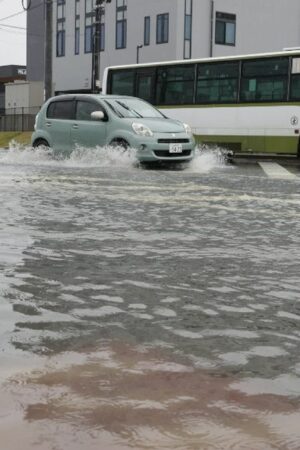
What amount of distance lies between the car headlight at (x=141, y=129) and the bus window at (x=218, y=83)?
604 centimetres

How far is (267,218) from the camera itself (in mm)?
7316

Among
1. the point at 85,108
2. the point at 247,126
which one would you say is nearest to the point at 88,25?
the point at 247,126

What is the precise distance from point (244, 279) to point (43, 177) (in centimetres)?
830

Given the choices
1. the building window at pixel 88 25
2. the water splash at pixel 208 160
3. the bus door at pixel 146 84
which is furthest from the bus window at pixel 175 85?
the building window at pixel 88 25

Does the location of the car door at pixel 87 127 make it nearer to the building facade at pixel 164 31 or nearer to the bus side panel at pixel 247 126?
the bus side panel at pixel 247 126

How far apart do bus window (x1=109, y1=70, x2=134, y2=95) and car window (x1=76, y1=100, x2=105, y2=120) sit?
637cm

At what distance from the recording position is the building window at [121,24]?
5084 centimetres

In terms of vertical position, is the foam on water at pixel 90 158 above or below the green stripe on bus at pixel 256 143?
A: below

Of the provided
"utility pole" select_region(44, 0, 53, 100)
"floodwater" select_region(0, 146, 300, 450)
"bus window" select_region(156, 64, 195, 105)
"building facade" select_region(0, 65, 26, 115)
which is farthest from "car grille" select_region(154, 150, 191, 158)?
"building facade" select_region(0, 65, 26, 115)

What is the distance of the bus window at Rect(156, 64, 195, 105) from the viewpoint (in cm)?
2092

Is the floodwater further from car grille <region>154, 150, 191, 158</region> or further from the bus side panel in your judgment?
the bus side panel

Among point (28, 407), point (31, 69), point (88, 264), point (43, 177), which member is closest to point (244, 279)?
point (88, 264)

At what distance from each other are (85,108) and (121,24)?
37272 mm

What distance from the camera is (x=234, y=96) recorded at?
789 inches
